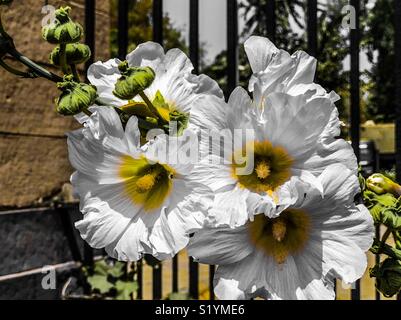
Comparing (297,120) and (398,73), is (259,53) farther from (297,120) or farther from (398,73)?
(398,73)

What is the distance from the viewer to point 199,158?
0.25 m

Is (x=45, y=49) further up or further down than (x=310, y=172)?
further up

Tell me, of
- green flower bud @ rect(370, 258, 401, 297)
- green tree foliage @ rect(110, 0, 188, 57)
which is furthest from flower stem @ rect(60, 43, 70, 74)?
green tree foliage @ rect(110, 0, 188, 57)

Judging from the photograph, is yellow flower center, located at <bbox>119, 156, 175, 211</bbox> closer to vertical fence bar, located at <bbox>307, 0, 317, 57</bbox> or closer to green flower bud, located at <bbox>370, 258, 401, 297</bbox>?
green flower bud, located at <bbox>370, 258, 401, 297</bbox>

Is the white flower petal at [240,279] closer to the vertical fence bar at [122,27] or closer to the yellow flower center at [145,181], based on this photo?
the yellow flower center at [145,181]

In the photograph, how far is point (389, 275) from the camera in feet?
1.01

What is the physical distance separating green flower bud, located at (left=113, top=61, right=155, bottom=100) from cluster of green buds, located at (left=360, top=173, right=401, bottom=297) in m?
0.12

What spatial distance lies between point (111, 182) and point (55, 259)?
1.04 metres

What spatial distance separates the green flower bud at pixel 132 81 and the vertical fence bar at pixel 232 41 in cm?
79

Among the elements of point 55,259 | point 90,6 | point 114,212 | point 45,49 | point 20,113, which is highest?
point 90,6

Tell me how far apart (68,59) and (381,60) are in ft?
34.3
